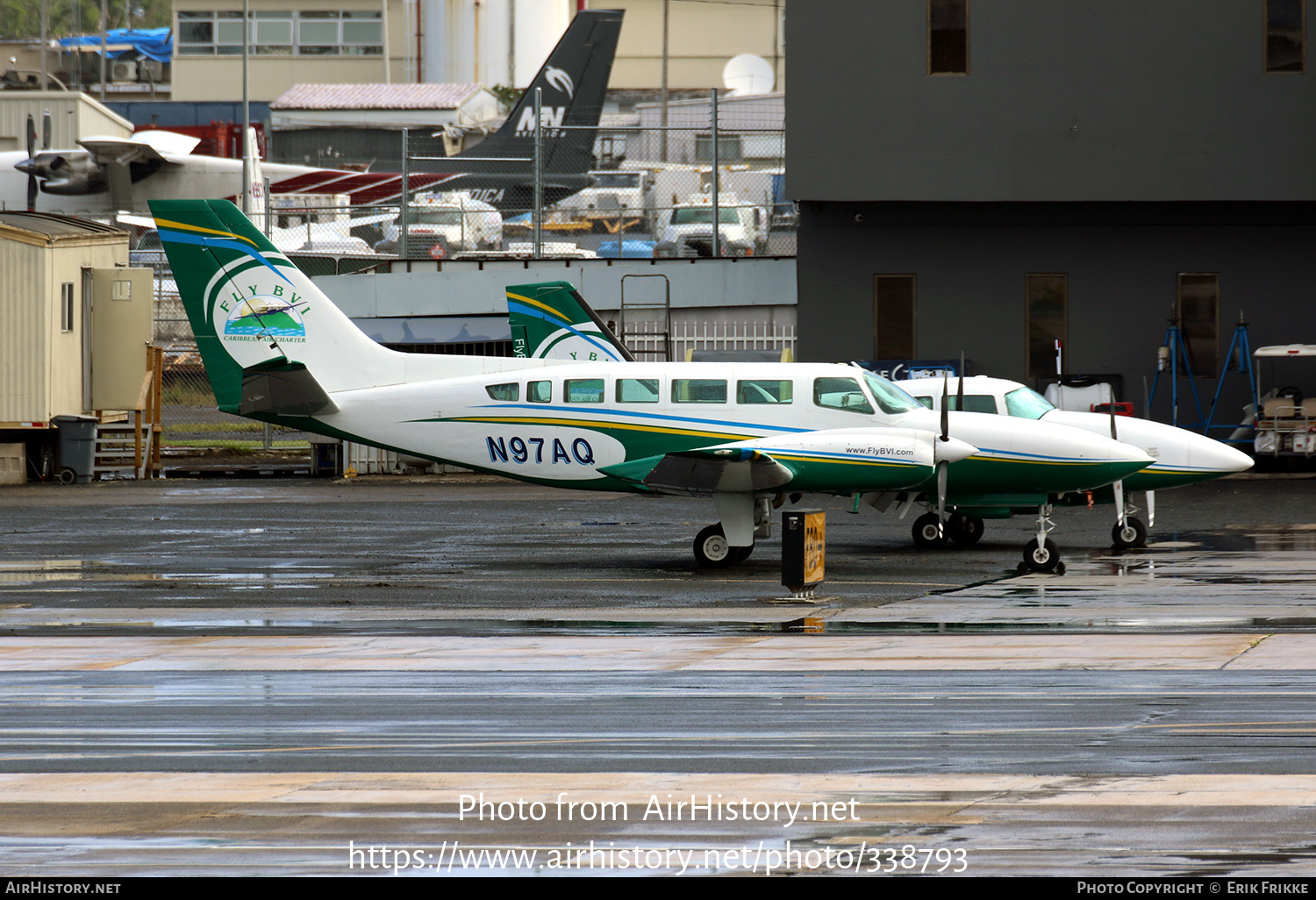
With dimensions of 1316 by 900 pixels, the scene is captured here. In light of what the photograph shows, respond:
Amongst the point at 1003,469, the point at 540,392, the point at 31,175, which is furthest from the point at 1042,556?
the point at 31,175

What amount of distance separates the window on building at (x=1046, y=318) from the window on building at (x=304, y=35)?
56.1 metres

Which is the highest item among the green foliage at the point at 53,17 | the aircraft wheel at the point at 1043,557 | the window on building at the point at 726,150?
the green foliage at the point at 53,17

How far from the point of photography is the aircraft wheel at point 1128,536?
1839cm

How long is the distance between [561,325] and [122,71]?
78405mm

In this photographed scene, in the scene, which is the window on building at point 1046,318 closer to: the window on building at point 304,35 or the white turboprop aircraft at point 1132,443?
the white turboprop aircraft at point 1132,443

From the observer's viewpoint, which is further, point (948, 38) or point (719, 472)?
point (948, 38)

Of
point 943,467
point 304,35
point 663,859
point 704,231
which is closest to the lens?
point 663,859

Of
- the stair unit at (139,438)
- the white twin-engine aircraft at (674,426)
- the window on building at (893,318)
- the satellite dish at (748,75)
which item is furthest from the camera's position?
the satellite dish at (748,75)

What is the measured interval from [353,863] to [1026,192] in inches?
915

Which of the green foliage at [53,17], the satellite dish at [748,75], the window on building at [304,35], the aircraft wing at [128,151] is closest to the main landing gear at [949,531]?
the aircraft wing at [128,151]

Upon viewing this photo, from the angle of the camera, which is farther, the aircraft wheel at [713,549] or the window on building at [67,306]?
the window on building at [67,306]

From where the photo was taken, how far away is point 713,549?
17234mm

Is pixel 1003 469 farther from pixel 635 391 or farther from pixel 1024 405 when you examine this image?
pixel 635 391
